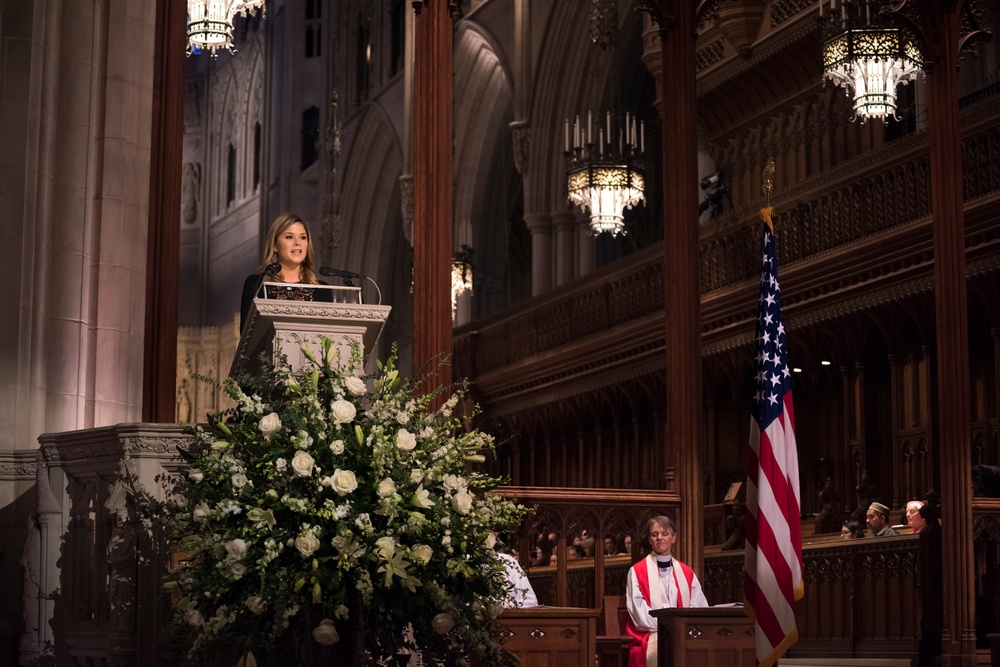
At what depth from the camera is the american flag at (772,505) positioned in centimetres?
789

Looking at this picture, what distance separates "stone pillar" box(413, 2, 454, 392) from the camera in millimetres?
8531

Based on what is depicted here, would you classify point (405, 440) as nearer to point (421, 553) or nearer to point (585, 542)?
point (421, 553)

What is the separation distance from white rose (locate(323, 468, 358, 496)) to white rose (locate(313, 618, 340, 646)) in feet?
1.47

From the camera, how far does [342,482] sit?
5578mm

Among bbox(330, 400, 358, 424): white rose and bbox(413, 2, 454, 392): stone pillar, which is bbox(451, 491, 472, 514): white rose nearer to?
→ bbox(330, 400, 358, 424): white rose

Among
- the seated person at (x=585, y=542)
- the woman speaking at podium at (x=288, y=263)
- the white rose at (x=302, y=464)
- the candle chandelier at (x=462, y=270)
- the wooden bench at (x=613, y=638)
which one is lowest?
the wooden bench at (x=613, y=638)

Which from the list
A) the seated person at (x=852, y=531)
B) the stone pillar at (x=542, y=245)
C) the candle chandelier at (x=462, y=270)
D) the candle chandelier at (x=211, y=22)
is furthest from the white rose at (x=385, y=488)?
the candle chandelier at (x=462, y=270)

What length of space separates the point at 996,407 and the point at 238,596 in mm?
9339

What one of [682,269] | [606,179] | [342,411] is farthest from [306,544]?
[606,179]

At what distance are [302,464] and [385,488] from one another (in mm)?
304

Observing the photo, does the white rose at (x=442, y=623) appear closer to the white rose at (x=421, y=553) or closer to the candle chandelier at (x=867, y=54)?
the white rose at (x=421, y=553)

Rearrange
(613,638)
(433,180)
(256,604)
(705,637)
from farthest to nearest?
(613,638)
(433,180)
(705,637)
(256,604)

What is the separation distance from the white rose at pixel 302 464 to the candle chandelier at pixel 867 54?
31.9 feet

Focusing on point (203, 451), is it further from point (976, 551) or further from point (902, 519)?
point (902, 519)
